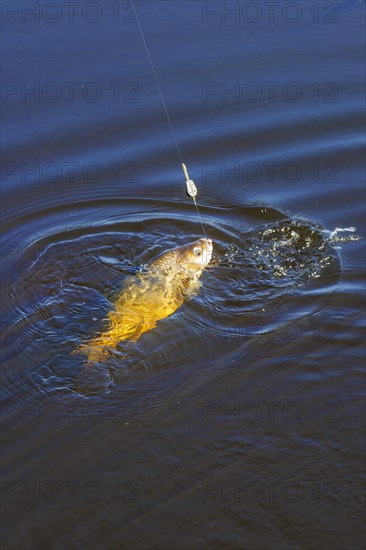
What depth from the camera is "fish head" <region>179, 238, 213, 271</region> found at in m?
8.59

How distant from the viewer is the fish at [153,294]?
7.66m

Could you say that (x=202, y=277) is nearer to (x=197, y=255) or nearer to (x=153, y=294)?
(x=197, y=255)

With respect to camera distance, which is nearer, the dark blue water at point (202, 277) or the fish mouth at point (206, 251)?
the dark blue water at point (202, 277)

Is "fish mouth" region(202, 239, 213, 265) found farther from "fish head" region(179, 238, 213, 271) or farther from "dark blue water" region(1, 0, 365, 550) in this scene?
"dark blue water" region(1, 0, 365, 550)

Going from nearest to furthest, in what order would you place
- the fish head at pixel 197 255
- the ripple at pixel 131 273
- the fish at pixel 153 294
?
the ripple at pixel 131 273, the fish at pixel 153 294, the fish head at pixel 197 255

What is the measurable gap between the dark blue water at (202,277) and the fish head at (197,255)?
6.0 inches

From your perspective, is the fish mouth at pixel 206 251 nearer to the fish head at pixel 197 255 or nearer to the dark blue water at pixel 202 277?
the fish head at pixel 197 255

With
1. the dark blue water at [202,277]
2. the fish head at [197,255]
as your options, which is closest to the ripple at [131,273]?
the dark blue water at [202,277]

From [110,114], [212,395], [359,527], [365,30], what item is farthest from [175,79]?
[359,527]

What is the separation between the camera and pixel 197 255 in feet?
28.3

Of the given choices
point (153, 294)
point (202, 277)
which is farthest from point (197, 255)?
point (153, 294)

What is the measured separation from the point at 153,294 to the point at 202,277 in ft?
2.13

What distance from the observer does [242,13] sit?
13.3m

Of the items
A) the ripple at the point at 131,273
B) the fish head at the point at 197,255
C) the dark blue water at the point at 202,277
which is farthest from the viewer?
the fish head at the point at 197,255
